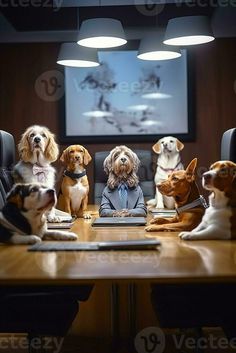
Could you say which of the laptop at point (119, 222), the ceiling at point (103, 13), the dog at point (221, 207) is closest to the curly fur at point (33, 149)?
the laptop at point (119, 222)

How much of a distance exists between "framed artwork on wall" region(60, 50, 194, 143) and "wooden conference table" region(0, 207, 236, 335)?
312 centimetres

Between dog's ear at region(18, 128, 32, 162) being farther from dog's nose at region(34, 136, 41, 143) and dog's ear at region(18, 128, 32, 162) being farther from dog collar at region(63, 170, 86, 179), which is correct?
dog collar at region(63, 170, 86, 179)

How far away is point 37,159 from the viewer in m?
3.34

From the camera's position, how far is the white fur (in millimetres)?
2295

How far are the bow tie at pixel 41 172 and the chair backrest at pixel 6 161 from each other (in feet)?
0.68

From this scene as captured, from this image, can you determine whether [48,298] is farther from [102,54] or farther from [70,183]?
[102,54]

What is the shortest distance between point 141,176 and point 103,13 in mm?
1556

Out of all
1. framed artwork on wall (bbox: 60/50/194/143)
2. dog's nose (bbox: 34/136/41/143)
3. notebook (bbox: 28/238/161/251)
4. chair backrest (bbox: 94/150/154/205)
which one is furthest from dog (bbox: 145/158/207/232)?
framed artwork on wall (bbox: 60/50/194/143)

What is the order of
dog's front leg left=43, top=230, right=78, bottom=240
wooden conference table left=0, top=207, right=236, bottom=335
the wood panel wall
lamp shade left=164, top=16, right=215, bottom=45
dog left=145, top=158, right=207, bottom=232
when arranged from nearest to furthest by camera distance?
1. wooden conference table left=0, top=207, right=236, bottom=335
2. dog's front leg left=43, top=230, right=78, bottom=240
3. dog left=145, top=158, right=207, bottom=232
4. lamp shade left=164, top=16, right=215, bottom=45
5. the wood panel wall

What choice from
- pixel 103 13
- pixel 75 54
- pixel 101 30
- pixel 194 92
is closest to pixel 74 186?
pixel 101 30

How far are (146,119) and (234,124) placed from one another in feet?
3.05

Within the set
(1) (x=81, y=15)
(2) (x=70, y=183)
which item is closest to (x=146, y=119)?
(1) (x=81, y=15)

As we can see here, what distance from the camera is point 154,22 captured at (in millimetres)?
4918

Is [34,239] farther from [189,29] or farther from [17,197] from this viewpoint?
[189,29]
